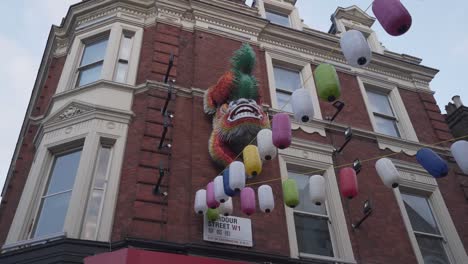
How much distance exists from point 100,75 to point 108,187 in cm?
371

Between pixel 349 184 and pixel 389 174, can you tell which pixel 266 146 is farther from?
pixel 389 174

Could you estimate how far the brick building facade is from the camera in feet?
30.7

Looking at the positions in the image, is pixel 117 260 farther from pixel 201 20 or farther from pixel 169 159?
pixel 201 20

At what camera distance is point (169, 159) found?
10.4 m

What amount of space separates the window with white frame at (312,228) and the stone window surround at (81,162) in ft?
A: 14.2

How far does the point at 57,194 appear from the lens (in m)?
→ 9.98

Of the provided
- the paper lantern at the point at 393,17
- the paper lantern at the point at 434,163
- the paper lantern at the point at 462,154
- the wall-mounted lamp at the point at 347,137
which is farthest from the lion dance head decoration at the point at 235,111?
the paper lantern at the point at 393,17

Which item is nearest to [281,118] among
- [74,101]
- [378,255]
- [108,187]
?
[108,187]

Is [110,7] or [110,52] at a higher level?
[110,7]

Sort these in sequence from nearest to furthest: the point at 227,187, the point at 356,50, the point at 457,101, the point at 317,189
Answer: the point at 356,50, the point at 227,187, the point at 317,189, the point at 457,101

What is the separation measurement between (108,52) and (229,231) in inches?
236

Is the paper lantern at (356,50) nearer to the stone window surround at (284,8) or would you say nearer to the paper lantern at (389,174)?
the paper lantern at (389,174)

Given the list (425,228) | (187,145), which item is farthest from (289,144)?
(425,228)

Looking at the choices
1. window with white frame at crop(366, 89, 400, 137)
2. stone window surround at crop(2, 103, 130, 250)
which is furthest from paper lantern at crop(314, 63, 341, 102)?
window with white frame at crop(366, 89, 400, 137)
